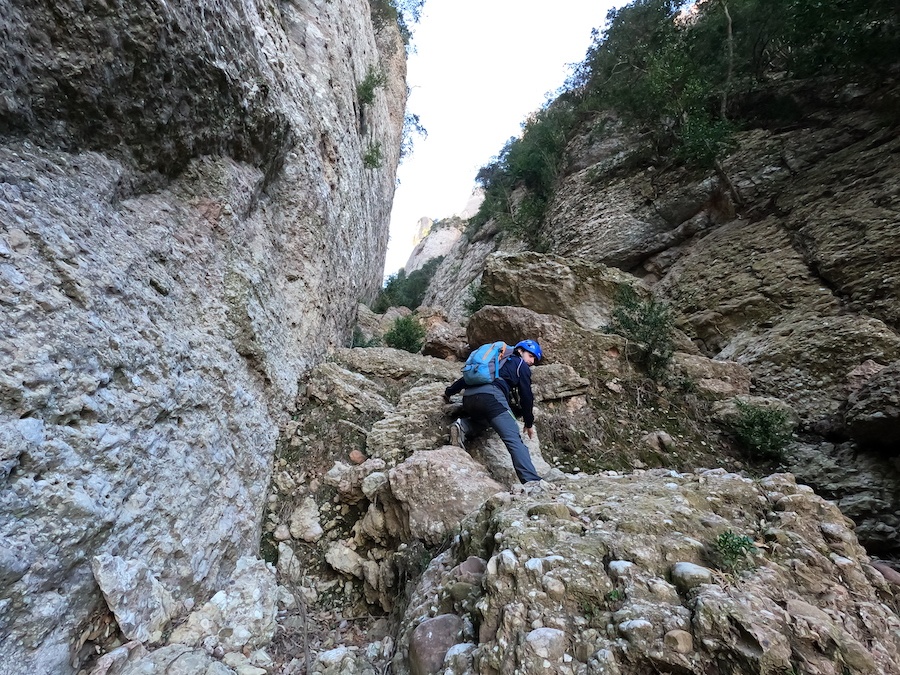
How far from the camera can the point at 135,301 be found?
2.97 m

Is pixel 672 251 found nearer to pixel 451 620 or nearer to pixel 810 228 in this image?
pixel 810 228

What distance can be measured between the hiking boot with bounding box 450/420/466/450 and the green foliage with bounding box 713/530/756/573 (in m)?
2.87

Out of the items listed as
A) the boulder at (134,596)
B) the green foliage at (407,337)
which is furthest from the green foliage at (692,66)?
the boulder at (134,596)

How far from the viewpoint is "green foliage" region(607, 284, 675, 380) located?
6.88 meters

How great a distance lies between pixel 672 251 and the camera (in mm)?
11453

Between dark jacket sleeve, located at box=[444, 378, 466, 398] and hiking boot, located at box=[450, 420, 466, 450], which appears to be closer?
hiking boot, located at box=[450, 420, 466, 450]

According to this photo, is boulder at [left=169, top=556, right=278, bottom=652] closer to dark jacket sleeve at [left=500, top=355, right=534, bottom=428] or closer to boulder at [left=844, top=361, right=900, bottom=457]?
dark jacket sleeve at [left=500, top=355, right=534, bottom=428]

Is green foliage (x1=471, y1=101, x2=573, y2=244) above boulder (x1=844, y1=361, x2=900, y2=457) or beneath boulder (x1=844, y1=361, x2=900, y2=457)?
above

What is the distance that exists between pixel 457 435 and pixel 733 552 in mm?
3016

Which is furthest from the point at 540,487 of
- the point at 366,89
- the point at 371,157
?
the point at 366,89

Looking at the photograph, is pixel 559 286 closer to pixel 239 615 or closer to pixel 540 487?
pixel 540 487

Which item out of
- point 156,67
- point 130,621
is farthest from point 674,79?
point 130,621

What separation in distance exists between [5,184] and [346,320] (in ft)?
20.1

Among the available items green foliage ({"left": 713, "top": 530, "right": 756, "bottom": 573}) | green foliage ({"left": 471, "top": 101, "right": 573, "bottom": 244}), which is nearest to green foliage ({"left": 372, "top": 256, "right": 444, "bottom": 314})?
green foliage ({"left": 471, "top": 101, "right": 573, "bottom": 244})
